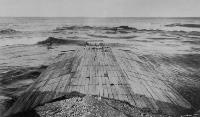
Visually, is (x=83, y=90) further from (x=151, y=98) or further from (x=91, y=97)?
(x=151, y=98)

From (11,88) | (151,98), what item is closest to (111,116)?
(151,98)

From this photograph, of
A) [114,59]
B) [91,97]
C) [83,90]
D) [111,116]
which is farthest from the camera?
[114,59]

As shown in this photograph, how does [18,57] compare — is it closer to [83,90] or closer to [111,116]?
[83,90]

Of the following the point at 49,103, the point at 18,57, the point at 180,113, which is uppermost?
the point at 49,103

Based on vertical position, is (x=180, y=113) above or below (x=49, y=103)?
below

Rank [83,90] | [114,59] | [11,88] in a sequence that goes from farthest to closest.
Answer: [11,88] → [114,59] → [83,90]

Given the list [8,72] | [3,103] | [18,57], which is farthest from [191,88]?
[18,57]

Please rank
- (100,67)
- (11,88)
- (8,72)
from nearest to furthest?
(100,67) < (11,88) < (8,72)

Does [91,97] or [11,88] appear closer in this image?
[91,97]

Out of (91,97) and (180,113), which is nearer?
(91,97)
